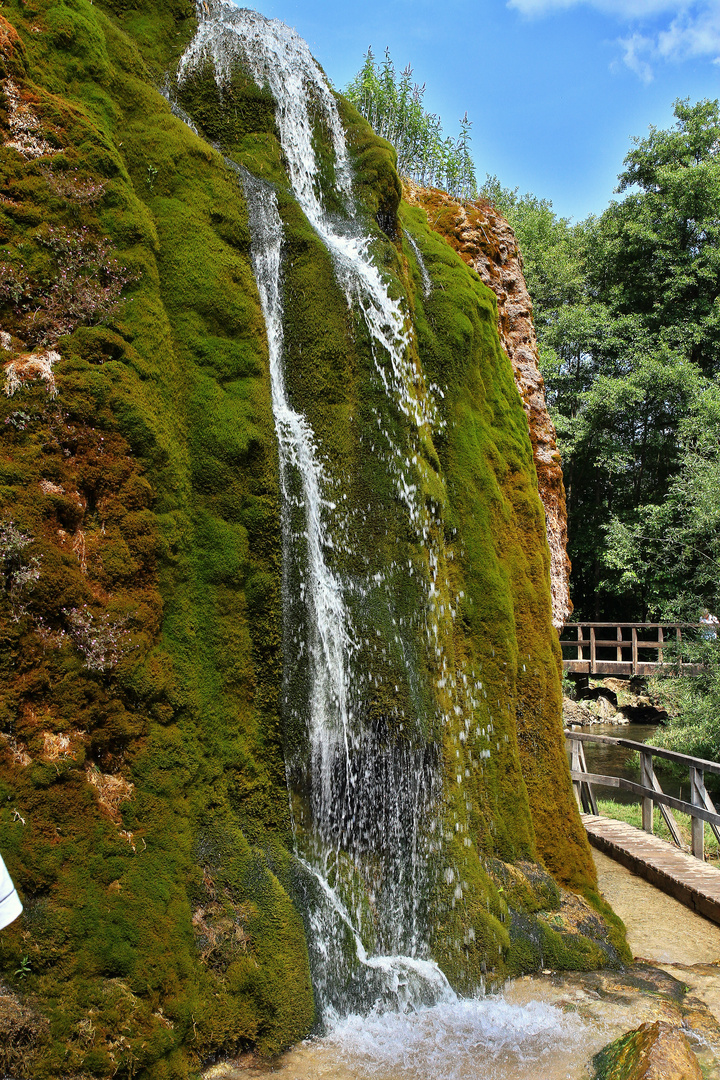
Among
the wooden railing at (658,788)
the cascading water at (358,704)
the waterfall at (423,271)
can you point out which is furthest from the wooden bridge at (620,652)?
the cascading water at (358,704)

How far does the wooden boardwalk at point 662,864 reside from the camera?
6715 millimetres

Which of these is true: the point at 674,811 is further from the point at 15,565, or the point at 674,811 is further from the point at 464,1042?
the point at 15,565

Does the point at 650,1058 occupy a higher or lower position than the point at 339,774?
lower

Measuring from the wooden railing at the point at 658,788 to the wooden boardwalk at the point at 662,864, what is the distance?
11.9 inches

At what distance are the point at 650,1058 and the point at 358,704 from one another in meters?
2.51

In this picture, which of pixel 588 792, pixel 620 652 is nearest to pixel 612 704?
pixel 620 652

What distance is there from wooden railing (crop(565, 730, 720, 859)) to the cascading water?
2.87 meters

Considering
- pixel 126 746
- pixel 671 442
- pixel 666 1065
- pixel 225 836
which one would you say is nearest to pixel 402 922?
pixel 225 836

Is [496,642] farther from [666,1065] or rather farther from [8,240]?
[8,240]

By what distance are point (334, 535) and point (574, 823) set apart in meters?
3.52

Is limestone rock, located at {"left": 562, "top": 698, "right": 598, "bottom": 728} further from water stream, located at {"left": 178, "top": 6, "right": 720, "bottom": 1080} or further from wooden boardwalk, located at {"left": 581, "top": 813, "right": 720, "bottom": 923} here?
water stream, located at {"left": 178, "top": 6, "right": 720, "bottom": 1080}

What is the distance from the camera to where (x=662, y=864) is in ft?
24.7

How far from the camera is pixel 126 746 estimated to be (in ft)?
13.4

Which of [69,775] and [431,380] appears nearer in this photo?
[69,775]
